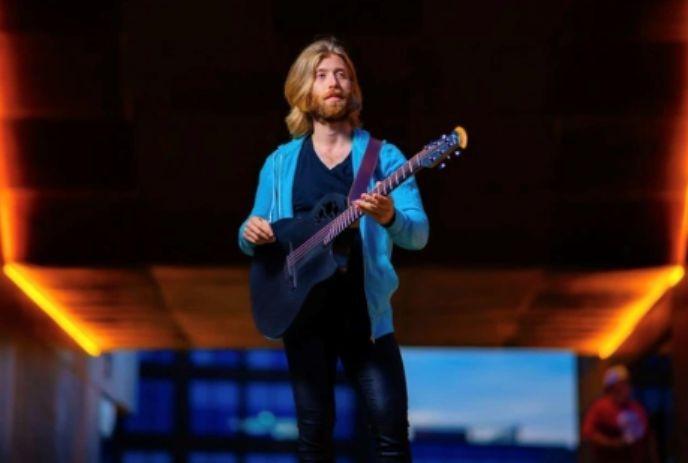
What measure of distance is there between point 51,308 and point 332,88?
1036 centimetres

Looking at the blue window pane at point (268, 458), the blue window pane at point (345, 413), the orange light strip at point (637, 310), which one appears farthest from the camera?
the blue window pane at point (268, 458)

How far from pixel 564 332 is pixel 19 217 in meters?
6.44

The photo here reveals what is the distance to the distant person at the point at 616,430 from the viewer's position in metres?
8.77

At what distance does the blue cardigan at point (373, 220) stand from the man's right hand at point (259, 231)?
0.14 ft

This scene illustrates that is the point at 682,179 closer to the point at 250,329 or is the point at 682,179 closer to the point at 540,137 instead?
the point at 540,137

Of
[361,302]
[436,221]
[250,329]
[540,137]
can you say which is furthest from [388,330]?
[250,329]

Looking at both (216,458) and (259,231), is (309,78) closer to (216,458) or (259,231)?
(259,231)

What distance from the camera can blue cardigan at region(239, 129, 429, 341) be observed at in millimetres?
3402

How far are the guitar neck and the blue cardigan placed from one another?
0.25 feet

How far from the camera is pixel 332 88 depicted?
3.52m

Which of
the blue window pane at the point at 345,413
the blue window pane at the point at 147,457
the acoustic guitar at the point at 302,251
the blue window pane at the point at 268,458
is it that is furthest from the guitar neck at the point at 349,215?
the blue window pane at the point at 147,457

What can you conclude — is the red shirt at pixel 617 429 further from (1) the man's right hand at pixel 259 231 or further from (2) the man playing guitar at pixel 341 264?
(1) the man's right hand at pixel 259 231

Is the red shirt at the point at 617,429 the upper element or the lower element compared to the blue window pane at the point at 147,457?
lower

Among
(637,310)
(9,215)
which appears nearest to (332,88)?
(9,215)
